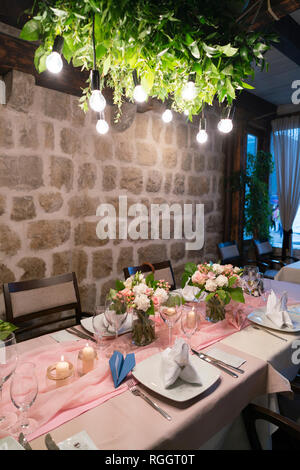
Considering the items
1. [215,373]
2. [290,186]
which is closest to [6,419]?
[215,373]

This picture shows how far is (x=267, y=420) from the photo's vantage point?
1033 mm

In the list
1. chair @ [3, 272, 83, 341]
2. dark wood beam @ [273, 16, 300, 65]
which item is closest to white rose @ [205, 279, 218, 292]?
chair @ [3, 272, 83, 341]

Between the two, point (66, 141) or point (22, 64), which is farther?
point (66, 141)

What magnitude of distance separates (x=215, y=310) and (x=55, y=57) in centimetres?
131

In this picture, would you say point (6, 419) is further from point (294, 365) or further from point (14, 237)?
point (14, 237)

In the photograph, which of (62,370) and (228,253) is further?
(228,253)

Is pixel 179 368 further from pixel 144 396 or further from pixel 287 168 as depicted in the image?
pixel 287 168

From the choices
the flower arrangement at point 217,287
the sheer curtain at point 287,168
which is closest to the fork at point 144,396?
the flower arrangement at point 217,287

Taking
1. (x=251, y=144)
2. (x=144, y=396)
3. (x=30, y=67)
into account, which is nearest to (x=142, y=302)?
(x=144, y=396)

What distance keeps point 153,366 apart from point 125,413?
229mm

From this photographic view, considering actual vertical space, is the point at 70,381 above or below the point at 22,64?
below

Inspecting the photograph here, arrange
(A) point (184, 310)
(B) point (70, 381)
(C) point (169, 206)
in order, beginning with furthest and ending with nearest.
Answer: (C) point (169, 206), (A) point (184, 310), (B) point (70, 381)

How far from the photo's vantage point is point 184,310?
4.32ft
